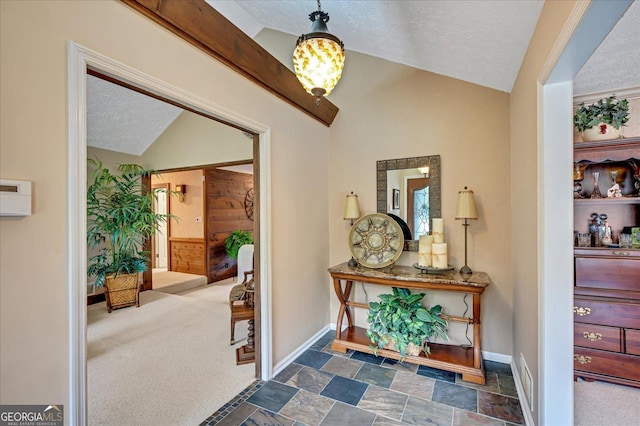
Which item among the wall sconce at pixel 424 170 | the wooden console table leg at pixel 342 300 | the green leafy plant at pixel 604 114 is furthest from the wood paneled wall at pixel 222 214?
the green leafy plant at pixel 604 114

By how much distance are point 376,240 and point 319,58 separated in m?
1.97

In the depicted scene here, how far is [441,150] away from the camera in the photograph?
110 inches

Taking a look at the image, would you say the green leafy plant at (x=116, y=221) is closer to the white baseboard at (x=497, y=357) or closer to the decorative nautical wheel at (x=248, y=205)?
the decorative nautical wheel at (x=248, y=205)

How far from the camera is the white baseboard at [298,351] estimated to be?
8.01 feet

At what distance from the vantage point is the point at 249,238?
6.06 metres

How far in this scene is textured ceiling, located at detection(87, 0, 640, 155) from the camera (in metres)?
1.59

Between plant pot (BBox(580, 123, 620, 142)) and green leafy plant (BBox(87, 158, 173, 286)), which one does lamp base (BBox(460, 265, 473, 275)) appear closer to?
plant pot (BBox(580, 123, 620, 142))

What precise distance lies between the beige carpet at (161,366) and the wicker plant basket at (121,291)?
10cm

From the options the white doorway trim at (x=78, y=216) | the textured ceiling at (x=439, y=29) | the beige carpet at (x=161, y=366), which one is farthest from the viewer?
the beige carpet at (x=161, y=366)

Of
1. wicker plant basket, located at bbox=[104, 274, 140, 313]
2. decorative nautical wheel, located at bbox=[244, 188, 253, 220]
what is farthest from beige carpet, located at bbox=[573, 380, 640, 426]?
decorative nautical wheel, located at bbox=[244, 188, 253, 220]

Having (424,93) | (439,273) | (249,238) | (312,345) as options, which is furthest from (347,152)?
(249,238)

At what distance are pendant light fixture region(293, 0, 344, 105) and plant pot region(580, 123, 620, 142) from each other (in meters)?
2.19

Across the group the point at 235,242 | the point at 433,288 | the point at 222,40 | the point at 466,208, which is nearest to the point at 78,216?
the point at 222,40

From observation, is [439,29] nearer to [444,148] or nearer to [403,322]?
[444,148]
